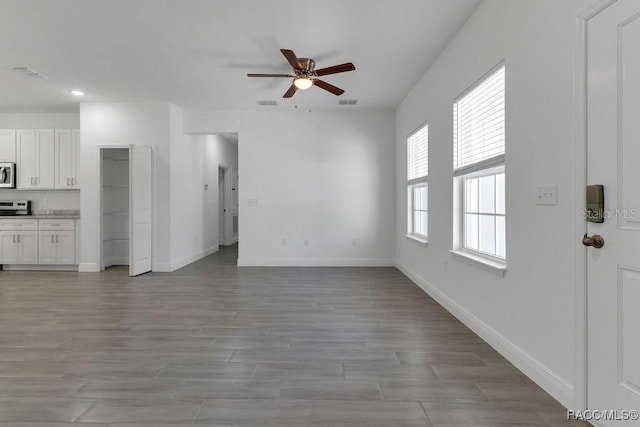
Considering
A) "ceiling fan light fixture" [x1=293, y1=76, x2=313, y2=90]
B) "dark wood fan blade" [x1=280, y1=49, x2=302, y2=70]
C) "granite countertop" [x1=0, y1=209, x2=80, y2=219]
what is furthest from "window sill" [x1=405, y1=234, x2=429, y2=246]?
"granite countertop" [x1=0, y1=209, x2=80, y2=219]

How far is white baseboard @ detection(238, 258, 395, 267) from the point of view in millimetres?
6555

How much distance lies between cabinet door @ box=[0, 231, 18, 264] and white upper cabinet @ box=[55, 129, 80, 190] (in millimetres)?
1089

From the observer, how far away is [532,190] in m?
2.30

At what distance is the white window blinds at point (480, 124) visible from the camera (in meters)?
2.82

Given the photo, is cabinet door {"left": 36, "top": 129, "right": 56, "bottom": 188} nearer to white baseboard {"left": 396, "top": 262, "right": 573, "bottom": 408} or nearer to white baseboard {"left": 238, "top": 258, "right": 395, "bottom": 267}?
white baseboard {"left": 238, "top": 258, "right": 395, "bottom": 267}

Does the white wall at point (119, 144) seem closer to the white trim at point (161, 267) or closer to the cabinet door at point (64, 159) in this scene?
the white trim at point (161, 267)

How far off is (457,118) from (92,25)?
12.1 ft

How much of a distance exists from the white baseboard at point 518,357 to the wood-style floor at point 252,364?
0.06 m

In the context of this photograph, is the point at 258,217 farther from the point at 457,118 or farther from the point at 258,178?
the point at 457,118

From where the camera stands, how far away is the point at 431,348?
2.77m

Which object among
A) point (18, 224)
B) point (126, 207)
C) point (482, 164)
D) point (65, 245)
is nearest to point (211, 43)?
point (482, 164)

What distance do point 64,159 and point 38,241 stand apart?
148 cm

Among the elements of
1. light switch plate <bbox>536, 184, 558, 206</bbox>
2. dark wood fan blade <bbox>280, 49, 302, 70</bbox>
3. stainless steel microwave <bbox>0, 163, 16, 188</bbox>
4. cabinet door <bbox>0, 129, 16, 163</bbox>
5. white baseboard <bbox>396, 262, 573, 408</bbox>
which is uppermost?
dark wood fan blade <bbox>280, 49, 302, 70</bbox>

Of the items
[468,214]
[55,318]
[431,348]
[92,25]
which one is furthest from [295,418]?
[92,25]
